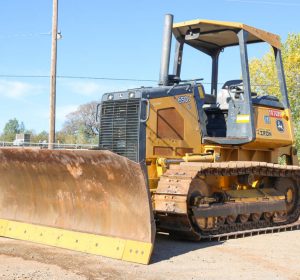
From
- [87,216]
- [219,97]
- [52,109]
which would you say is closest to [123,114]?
[87,216]

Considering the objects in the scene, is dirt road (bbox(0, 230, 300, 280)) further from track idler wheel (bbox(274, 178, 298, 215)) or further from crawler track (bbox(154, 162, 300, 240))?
track idler wheel (bbox(274, 178, 298, 215))

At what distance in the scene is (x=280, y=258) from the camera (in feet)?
22.9

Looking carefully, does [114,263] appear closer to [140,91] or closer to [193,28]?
[140,91]

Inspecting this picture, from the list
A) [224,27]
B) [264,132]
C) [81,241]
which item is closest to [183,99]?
[224,27]

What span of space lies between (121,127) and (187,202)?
1.54m

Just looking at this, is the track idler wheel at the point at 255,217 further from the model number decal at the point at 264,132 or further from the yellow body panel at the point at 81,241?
the yellow body panel at the point at 81,241

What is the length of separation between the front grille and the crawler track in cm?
70

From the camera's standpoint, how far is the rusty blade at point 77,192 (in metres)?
6.83

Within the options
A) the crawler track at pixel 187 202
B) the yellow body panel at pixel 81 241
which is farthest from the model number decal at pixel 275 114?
the yellow body panel at pixel 81 241

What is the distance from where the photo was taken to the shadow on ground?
6.89 m

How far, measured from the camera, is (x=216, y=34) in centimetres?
980

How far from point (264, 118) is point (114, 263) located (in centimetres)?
436

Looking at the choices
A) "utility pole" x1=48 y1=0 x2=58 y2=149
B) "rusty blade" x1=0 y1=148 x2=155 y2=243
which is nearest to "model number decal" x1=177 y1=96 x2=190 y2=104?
"rusty blade" x1=0 y1=148 x2=155 y2=243

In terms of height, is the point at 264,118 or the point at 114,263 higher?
the point at 264,118
